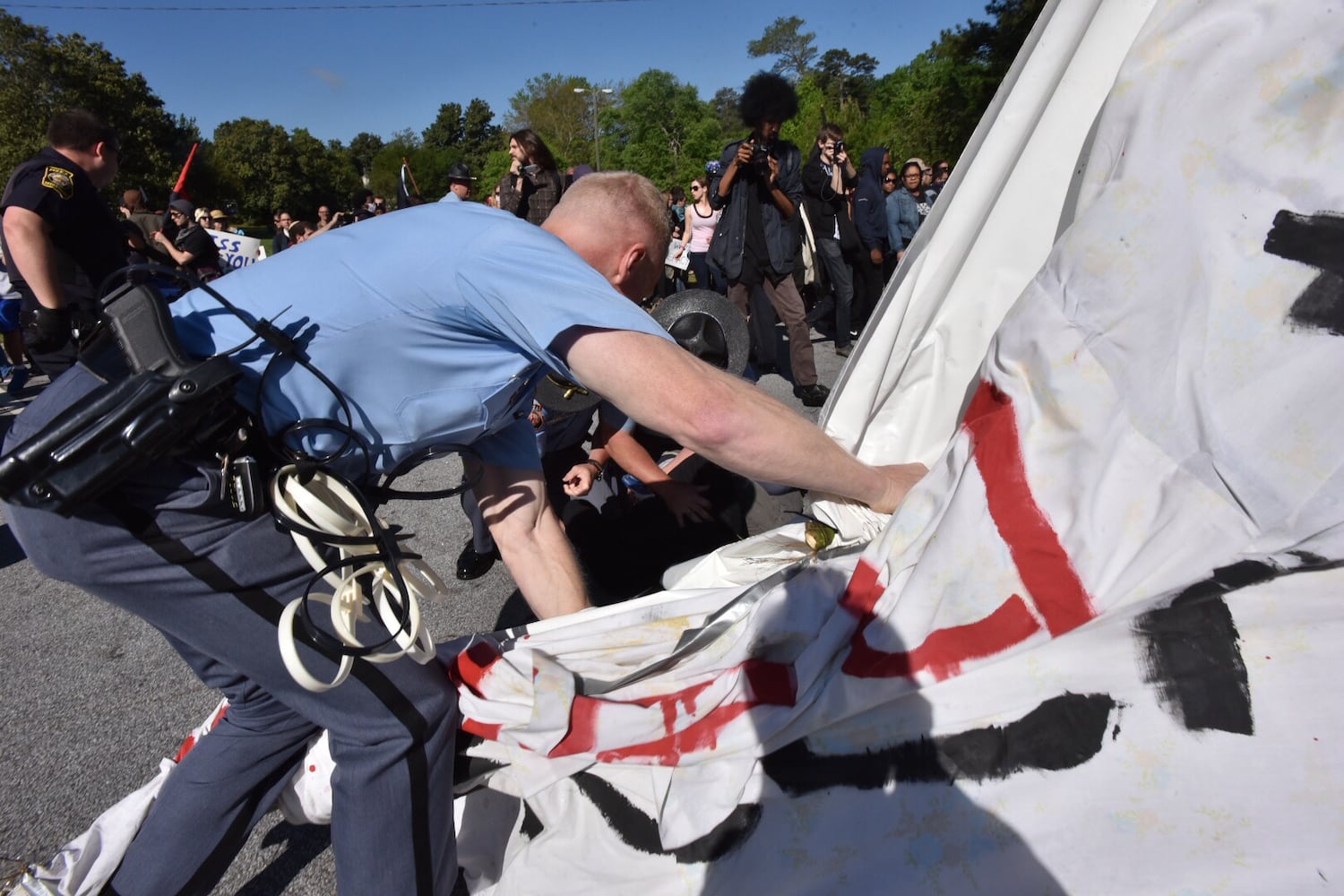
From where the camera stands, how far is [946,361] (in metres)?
1.92

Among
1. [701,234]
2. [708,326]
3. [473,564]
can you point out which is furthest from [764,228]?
[473,564]

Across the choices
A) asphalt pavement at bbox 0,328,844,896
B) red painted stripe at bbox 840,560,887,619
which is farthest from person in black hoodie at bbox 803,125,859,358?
red painted stripe at bbox 840,560,887,619

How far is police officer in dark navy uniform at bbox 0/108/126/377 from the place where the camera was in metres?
3.18

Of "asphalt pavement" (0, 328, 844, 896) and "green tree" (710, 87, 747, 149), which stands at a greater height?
"green tree" (710, 87, 747, 149)

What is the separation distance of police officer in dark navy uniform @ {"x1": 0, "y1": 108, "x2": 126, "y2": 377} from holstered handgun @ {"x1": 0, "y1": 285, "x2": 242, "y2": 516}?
2417mm

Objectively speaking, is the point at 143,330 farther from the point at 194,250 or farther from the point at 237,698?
the point at 194,250

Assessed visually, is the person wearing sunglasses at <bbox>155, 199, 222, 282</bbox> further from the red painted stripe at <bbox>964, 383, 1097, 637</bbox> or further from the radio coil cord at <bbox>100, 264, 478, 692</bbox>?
the red painted stripe at <bbox>964, 383, 1097, 637</bbox>

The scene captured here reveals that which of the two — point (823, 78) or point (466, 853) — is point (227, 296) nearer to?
point (466, 853)

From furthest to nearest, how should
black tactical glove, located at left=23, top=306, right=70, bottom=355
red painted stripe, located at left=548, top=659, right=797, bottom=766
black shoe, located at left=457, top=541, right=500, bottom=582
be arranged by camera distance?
black tactical glove, located at left=23, top=306, right=70, bottom=355
black shoe, located at left=457, top=541, right=500, bottom=582
red painted stripe, located at left=548, top=659, right=797, bottom=766

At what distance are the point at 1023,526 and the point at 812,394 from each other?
4055 millimetres

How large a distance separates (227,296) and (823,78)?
48.4 meters

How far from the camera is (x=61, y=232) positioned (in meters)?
3.26

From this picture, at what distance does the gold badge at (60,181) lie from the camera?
3195 mm

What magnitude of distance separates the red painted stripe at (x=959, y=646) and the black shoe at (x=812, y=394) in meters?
4.00
